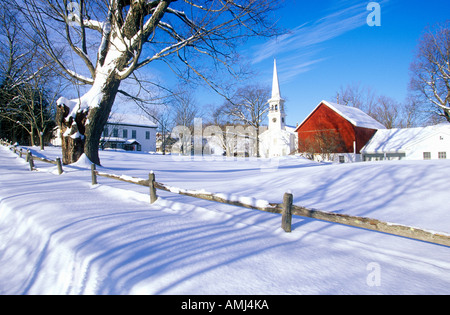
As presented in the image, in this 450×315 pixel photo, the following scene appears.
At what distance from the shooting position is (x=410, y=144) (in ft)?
89.5

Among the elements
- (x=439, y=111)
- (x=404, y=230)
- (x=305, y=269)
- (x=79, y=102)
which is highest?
(x=439, y=111)

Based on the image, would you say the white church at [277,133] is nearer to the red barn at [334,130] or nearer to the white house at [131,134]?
the red barn at [334,130]

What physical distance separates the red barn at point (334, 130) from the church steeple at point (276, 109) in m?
9.61

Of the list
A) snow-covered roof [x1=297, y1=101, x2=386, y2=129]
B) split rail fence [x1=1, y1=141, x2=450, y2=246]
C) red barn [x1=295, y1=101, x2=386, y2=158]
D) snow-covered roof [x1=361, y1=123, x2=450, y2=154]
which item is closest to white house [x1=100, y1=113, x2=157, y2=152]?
red barn [x1=295, y1=101, x2=386, y2=158]

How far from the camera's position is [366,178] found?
29.9 feet

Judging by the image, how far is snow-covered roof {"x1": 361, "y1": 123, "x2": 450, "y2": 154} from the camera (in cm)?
2658

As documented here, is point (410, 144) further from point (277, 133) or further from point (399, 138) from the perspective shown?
point (277, 133)

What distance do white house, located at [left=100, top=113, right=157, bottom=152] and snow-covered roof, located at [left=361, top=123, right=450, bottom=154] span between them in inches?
1585

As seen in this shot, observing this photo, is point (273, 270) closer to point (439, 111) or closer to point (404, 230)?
point (404, 230)

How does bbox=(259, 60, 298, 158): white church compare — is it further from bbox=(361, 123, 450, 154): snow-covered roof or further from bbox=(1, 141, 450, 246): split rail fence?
bbox=(1, 141, 450, 246): split rail fence
